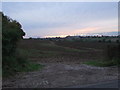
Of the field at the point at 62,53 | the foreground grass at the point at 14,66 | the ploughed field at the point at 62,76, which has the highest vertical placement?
the foreground grass at the point at 14,66

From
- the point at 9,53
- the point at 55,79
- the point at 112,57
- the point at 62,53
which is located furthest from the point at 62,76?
the point at 62,53

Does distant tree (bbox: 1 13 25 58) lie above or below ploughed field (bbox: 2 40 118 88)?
above

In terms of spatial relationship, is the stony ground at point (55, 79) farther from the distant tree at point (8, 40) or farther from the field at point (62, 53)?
the field at point (62, 53)

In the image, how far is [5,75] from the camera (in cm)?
1228

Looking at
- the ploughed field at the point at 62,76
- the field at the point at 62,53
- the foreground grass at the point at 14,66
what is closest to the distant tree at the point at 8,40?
the foreground grass at the point at 14,66

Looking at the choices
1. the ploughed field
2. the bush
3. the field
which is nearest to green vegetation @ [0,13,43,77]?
the bush

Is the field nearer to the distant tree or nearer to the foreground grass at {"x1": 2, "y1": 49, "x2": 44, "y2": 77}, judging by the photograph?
the foreground grass at {"x1": 2, "y1": 49, "x2": 44, "y2": 77}

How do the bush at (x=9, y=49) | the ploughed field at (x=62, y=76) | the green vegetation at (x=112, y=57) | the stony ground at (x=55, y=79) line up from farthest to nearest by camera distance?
the green vegetation at (x=112, y=57), the bush at (x=9, y=49), the ploughed field at (x=62, y=76), the stony ground at (x=55, y=79)

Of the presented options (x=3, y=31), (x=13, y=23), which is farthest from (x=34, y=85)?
(x=13, y=23)

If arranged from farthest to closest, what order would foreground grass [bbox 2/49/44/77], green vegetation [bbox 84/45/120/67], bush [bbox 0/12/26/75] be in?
green vegetation [bbox 84/45/120/67], bush [bbox 0/12/26/75], foreground grass [bbox 2/49/44/77]

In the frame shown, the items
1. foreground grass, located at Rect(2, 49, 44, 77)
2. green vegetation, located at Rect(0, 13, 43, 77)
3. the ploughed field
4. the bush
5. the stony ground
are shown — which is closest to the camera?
the stony ground

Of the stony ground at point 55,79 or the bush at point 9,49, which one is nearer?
the stony ground at point 55,79

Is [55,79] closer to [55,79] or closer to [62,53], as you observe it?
[55,79]

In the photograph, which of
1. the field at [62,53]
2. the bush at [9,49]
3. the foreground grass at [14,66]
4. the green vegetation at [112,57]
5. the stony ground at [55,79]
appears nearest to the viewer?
the stony ground at [55,79]
